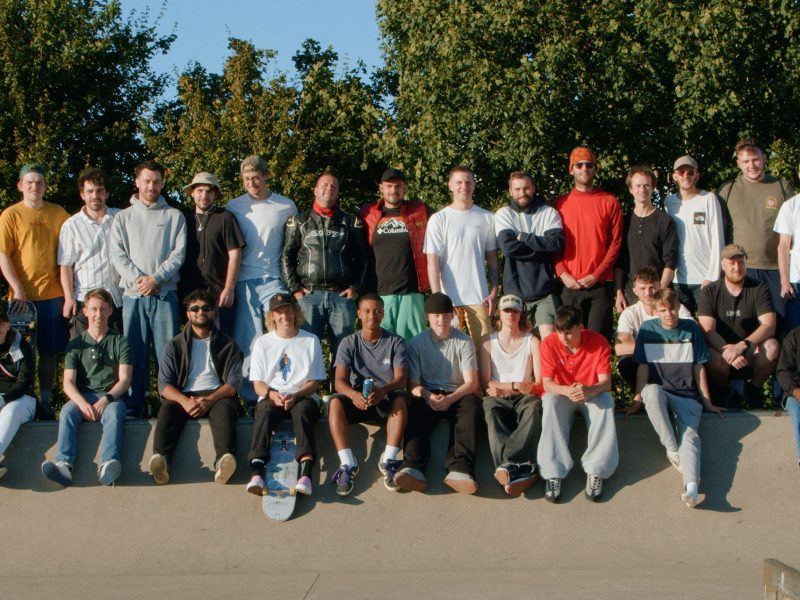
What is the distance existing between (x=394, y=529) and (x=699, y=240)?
12.1 ft

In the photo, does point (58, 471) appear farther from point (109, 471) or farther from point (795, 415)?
point (795, 415)

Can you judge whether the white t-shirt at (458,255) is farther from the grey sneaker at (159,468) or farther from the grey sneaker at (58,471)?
the grey sneaker at (58,471)

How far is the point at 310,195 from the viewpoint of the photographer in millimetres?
19203

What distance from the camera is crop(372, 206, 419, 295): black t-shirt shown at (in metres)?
8.70

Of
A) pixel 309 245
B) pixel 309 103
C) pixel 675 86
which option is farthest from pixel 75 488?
pixel 309 103

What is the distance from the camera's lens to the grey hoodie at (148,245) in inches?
332

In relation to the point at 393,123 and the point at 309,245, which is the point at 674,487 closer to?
the point at 309,245

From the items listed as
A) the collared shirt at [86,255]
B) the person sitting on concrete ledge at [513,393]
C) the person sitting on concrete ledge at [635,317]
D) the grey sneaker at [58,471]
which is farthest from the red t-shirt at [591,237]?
the grey sneaker at [58,471]

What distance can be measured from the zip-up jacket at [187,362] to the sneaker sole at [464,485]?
1857 millimetres

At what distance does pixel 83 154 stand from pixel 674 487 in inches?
635

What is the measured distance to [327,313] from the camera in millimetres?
8594

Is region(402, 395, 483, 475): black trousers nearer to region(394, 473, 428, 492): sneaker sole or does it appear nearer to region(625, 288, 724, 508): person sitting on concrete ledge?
region(394, 473, 428, 492): sneaker sole

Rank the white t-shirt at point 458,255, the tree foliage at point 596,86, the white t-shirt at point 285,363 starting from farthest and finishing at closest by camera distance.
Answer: the tree foliage at point 596,86
the white t-shirt at point 458,255
the white t-shirt at point 285,363

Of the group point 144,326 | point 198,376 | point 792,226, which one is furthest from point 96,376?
point 792,226
